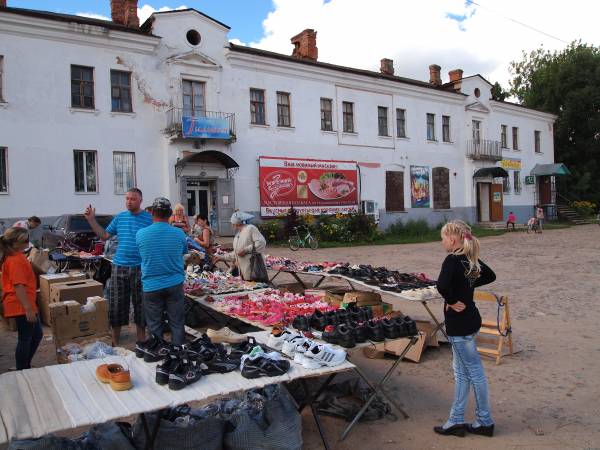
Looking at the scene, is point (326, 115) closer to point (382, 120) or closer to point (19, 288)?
point (382, 120)

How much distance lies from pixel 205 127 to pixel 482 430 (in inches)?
721

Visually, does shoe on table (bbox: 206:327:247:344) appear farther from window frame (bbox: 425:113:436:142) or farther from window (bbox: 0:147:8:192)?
window frame (bbox: 425:113:436:142)

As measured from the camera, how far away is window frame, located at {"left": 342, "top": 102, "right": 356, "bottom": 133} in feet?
88.0

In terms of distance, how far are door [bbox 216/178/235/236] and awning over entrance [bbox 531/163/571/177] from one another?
25841 mm

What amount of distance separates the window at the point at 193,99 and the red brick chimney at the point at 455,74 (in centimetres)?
1920

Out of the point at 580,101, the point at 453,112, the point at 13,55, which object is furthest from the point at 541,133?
the point at 13,55

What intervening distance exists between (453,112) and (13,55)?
24.8 metres

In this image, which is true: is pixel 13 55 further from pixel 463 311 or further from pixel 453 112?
pixel 453 112

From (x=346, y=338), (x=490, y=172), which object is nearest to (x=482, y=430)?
(x=346, y=338)

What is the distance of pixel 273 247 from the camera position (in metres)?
21.1

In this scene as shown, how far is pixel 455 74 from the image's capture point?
3419 centimetres

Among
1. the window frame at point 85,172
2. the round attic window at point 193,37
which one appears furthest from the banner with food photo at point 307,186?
the window frame at point 85,172

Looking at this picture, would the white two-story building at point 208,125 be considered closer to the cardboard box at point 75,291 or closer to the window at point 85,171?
the window at point 85,171

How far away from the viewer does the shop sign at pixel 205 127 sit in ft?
65.9
